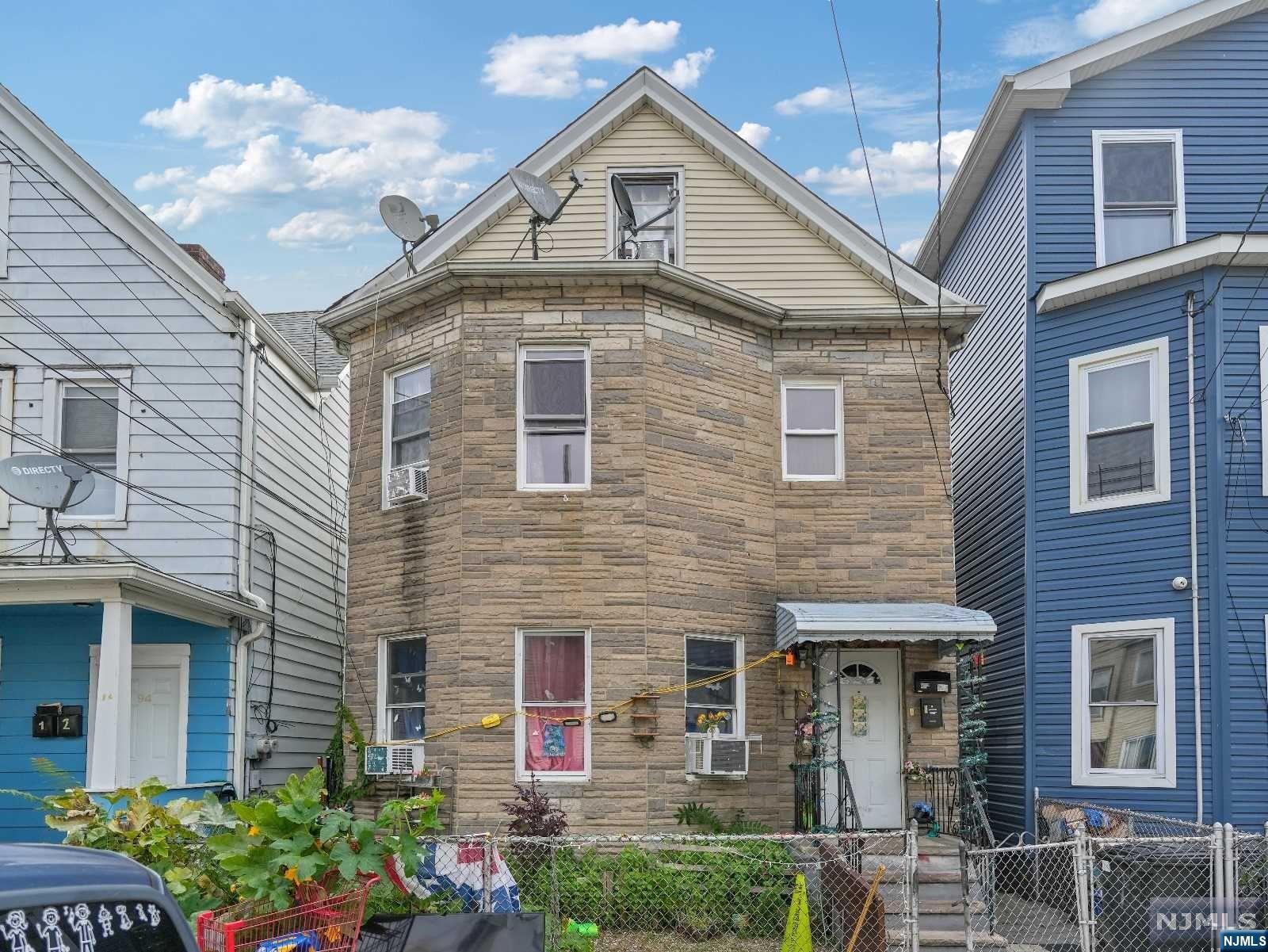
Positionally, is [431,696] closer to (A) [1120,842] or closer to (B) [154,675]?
(B) [154,675]

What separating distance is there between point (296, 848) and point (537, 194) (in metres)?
8.97

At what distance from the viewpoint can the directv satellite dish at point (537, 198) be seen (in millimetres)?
14719

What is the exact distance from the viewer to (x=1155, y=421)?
1450 cm

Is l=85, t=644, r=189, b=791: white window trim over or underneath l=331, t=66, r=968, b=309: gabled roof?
underneath

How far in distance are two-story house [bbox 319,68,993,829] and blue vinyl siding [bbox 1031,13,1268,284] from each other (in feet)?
5.16

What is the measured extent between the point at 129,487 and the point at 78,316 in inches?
85.6

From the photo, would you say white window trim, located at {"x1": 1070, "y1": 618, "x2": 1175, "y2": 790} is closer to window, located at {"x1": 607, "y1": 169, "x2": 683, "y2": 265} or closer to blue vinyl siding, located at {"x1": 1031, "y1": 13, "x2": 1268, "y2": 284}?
blue vinyl siding, located at {"x1": 1031, "y1": 13, "x2": 1268, "y2": 284}

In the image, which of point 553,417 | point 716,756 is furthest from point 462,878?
point 553,417

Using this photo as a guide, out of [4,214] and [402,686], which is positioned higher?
[4,214]

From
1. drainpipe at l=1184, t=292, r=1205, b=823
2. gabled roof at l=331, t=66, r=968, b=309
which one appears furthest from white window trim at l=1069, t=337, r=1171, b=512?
gabled roof at l=331, t=66, r=968, b=309

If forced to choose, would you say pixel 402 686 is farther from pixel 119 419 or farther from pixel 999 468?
pixel 999 468

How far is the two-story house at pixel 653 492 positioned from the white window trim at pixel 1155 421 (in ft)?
4.89

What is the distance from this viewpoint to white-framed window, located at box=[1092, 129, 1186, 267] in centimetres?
1584

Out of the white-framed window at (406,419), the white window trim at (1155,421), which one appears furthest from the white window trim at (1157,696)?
the white-framed window at (406,419)
